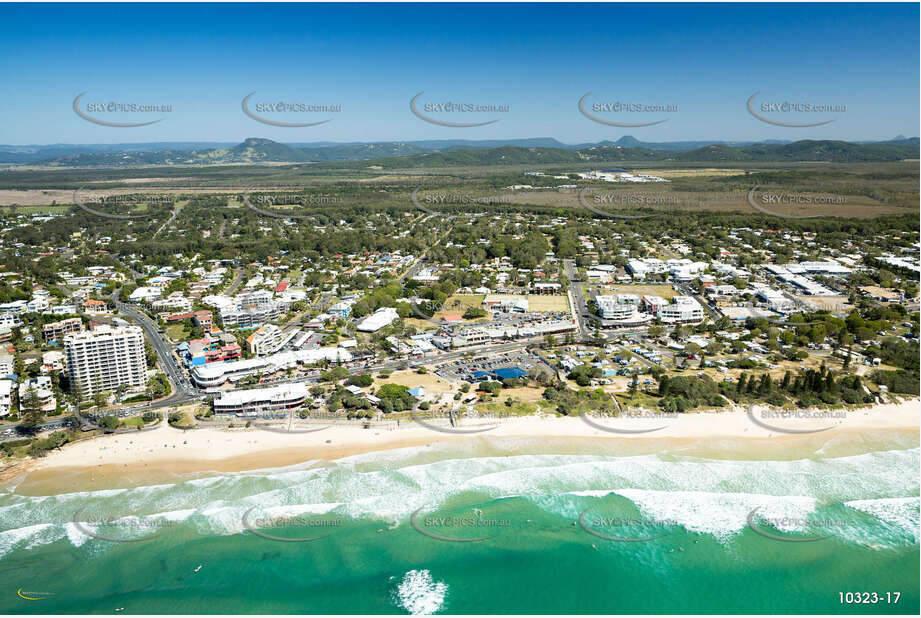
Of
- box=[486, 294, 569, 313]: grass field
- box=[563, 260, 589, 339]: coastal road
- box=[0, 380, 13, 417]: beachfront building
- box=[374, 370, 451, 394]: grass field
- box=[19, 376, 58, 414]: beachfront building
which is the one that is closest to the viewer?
box=[0, 380, 13, 417]: beachfront building

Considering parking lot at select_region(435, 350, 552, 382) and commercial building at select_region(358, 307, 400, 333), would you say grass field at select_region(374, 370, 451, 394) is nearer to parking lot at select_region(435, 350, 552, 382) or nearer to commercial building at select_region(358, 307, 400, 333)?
parking lot at select_region(435, 350, 552, 382)

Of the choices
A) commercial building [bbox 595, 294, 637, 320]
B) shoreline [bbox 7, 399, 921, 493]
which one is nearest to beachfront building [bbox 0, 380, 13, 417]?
shoreline [bbox 7, 399, 921, 493]

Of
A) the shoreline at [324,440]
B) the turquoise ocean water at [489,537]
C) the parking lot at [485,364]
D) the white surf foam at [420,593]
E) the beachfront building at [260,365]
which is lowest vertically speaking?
the white surf foam at [420,593]

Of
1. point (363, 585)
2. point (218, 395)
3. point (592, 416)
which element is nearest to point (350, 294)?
point (218, 395)

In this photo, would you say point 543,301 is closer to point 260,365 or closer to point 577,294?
point 577,294

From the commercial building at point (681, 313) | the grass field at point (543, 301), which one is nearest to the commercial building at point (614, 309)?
the commercial building at point (681, 313)

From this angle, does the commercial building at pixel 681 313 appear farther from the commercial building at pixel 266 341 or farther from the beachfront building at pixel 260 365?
the commercial building at pixel 266 341

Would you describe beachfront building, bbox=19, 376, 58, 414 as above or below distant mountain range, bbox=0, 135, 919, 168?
below
